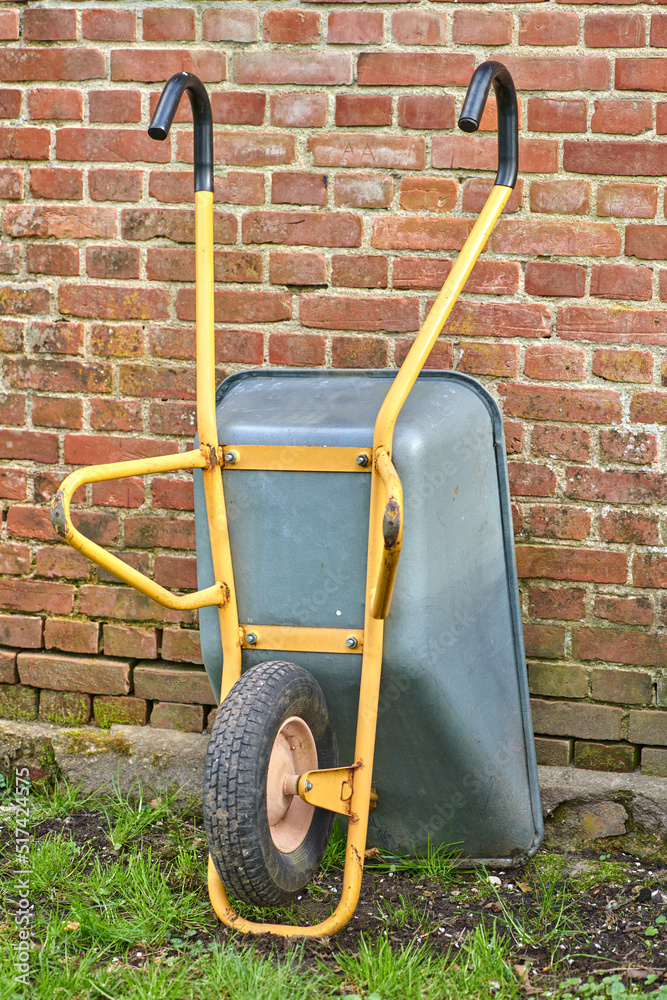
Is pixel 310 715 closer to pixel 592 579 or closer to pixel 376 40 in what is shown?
pixel 592 579

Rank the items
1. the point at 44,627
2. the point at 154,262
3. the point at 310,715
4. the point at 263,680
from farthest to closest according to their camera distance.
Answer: the point at 44,627
the point at 154,262
the point at 310,715
the point at 263,680

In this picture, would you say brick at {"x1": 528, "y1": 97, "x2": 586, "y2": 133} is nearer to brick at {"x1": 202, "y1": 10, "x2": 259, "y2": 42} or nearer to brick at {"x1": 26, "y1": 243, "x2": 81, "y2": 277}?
brick at {"x1": 202, "y1": 10, "x2": 259, "y2": 42}

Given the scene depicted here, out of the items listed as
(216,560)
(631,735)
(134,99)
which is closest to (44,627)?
(216,560)

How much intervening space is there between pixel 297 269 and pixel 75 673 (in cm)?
120

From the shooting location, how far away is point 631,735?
215cm

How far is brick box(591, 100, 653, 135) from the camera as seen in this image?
1.97m

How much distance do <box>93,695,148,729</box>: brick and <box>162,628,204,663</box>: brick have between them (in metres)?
0.16

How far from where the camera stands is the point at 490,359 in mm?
2102

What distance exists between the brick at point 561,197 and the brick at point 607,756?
4.15 feet

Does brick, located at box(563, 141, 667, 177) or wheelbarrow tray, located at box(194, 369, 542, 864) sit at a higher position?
brick, located at box(563, 141, 667, 177)

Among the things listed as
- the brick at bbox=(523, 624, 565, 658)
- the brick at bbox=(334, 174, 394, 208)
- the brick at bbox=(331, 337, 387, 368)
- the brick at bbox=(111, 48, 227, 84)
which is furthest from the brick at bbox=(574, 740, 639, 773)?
the brick at bbox=(111, 48, 227, 84)

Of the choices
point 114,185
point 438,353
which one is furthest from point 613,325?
point 114,185

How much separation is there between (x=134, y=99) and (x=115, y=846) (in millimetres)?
1782

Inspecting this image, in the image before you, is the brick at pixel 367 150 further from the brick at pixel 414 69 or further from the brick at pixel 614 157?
the brick at pixel 614 157
